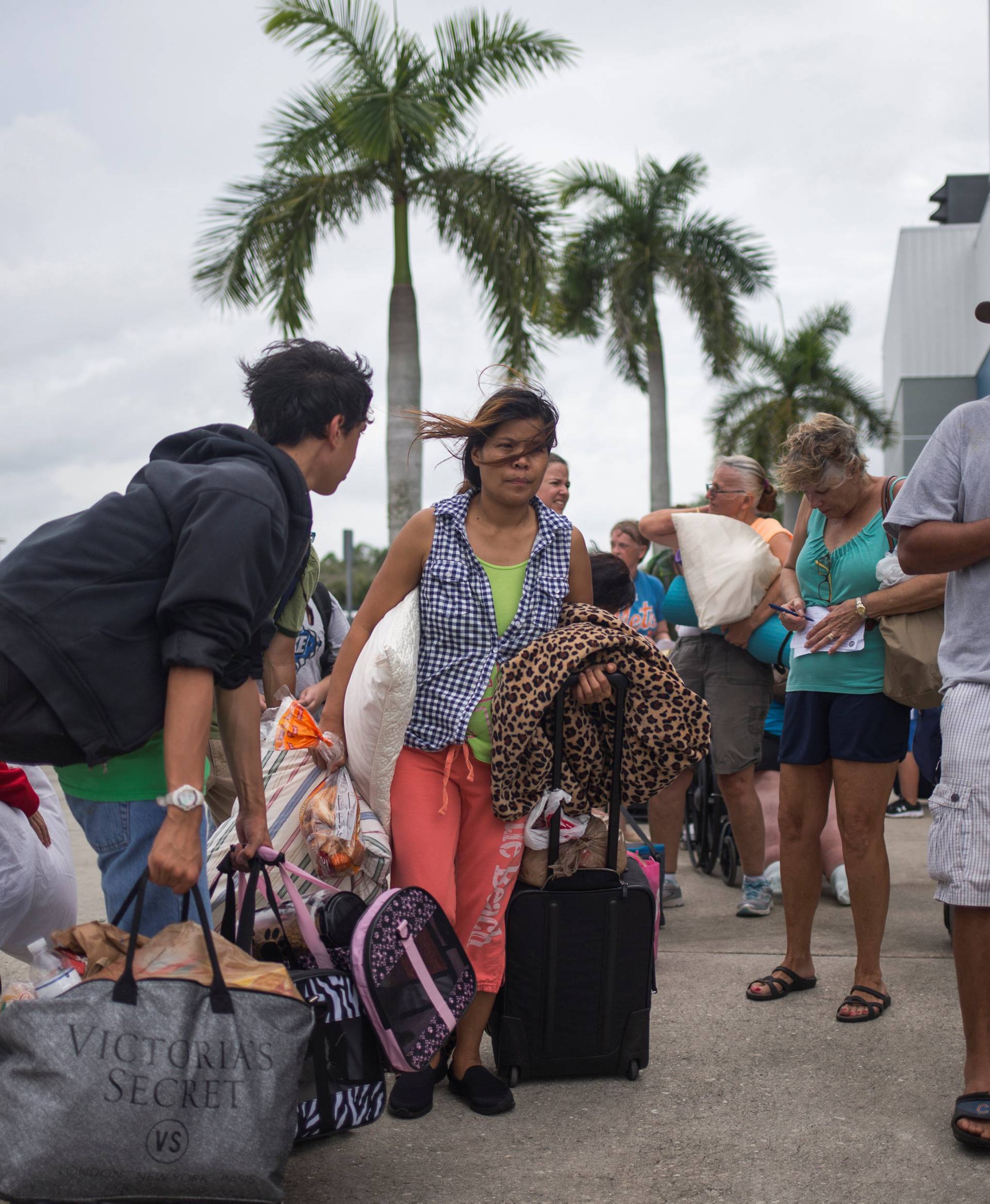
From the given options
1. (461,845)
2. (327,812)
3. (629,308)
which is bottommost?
(461,845)

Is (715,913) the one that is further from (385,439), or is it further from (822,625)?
(385,439)

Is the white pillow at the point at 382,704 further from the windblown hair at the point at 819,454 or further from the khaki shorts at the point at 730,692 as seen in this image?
the khaki shorts at the point at 730,692

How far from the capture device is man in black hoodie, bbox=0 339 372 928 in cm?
221

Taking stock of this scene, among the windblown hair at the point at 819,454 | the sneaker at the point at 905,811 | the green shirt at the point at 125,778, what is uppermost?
the windblown hair at the point at 819,454

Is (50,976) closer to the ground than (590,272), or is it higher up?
closer to the ground

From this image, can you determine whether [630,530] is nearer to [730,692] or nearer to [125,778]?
[730,692]

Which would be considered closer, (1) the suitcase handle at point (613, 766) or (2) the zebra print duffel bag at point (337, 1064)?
(2) the zebra print duffel bag at point (337, 1064)

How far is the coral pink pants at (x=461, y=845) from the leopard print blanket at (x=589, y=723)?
0.12 meters

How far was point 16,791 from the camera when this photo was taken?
3.01 metres

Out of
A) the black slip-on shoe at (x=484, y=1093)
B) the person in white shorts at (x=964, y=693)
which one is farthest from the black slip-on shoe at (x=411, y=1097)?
the person in white shorts at (x=964, y=693)

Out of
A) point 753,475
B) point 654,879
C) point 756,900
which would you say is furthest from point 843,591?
point 756,900

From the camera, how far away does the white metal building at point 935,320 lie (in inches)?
1281

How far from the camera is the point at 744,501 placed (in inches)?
212

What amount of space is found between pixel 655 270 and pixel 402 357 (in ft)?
34.7
